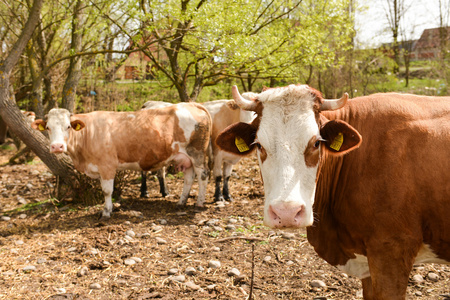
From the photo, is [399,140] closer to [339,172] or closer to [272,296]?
[339,172]

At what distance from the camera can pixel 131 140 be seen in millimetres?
7766

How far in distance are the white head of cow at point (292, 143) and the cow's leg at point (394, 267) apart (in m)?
0.71

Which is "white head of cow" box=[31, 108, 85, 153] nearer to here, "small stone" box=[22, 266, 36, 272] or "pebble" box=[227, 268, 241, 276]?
"small stone" box=[22, 266, 36, 272]

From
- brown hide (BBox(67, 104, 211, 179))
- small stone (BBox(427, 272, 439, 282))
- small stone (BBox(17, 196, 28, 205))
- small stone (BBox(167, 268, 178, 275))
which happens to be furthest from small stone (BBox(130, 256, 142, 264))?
small stone (BBox(17, 196, 28, 205))

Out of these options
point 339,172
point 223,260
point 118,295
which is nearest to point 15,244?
point 118,295

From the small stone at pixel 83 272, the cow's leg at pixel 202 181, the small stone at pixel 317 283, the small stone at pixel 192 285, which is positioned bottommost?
the small stone at pixel 317 283

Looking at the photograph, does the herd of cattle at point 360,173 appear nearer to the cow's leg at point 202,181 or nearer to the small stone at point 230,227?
the small stone at point 230,227

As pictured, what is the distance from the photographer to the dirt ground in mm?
4430

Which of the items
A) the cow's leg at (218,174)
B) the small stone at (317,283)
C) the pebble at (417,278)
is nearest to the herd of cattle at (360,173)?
the small stone at (317,283)

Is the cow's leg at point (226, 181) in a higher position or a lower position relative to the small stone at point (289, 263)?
higher

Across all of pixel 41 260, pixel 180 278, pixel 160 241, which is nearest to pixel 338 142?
pixel 180 278

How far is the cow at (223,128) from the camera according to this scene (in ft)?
29.6

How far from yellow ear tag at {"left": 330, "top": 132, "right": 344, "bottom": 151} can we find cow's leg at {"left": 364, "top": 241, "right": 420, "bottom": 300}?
31.2 inches

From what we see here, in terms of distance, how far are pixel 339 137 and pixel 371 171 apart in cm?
39
